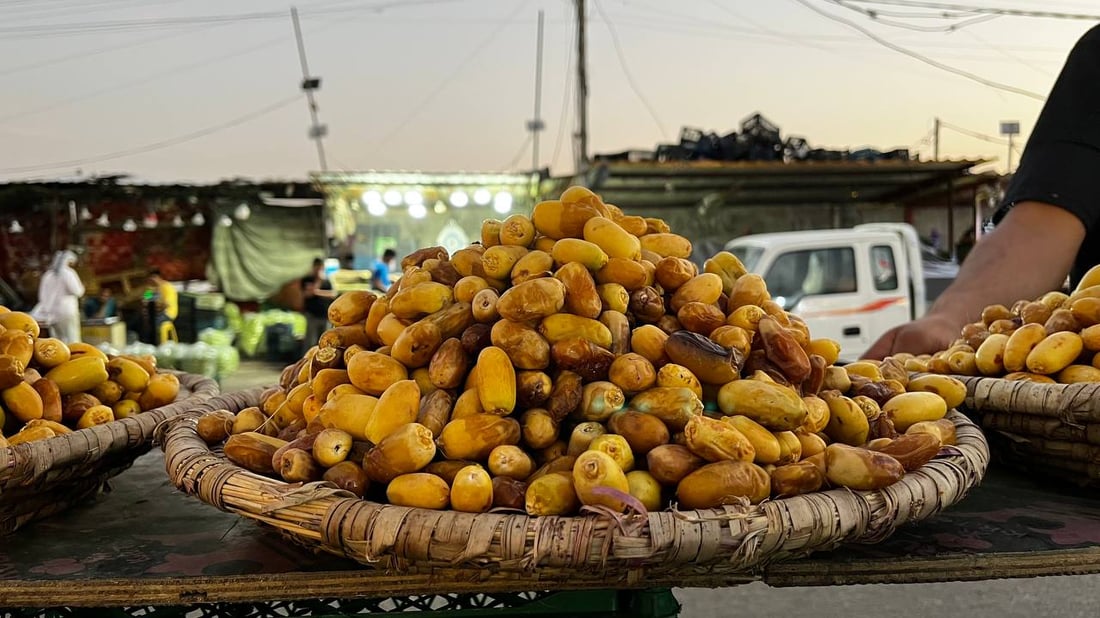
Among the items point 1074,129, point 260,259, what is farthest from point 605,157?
point 1074,129

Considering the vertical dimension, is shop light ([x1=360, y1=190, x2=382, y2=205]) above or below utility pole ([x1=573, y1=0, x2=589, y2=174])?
below

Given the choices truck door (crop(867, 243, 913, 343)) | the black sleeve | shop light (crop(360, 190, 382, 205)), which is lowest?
truck door (crop(867, 243, 913, 343))

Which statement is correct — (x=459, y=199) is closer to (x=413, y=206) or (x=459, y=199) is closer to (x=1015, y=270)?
(x=413, y=206)

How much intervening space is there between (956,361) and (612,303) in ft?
3.17

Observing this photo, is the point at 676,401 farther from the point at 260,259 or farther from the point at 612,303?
the point at 260,259

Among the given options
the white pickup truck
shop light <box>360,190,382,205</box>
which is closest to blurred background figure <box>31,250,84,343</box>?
shop light <box>360,190,382,205</box>

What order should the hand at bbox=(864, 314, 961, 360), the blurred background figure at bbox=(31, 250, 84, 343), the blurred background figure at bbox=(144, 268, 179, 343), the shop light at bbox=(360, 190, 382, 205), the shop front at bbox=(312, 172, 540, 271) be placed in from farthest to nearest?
the shop light at bbox=(360, 190, 382, 205)
the shop front at bbox=(312, 172, 540, 271)
the blurred background figure at bbox=(144, 268, 179, 343)
the blurred background figure at bbox=(31, 250, 84, 343)
the hand at bbox=(864, 314, 961, 360)

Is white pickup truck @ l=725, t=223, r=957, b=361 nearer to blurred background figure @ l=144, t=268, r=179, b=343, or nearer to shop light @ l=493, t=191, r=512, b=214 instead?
shop light @ l=493, t=191, r=512, b=214

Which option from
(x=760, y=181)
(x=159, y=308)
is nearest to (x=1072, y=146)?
(x=760, y=181)

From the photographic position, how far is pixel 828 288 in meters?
6.51

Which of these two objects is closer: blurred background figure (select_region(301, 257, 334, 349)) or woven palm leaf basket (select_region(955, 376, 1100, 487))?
woven palm leaf basket (select_region(955, 376, 1100, 487))

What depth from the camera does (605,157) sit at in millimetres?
9680

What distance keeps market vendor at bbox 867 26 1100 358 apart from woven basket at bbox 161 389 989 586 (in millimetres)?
1426

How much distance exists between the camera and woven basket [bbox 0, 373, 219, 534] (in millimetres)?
1260
